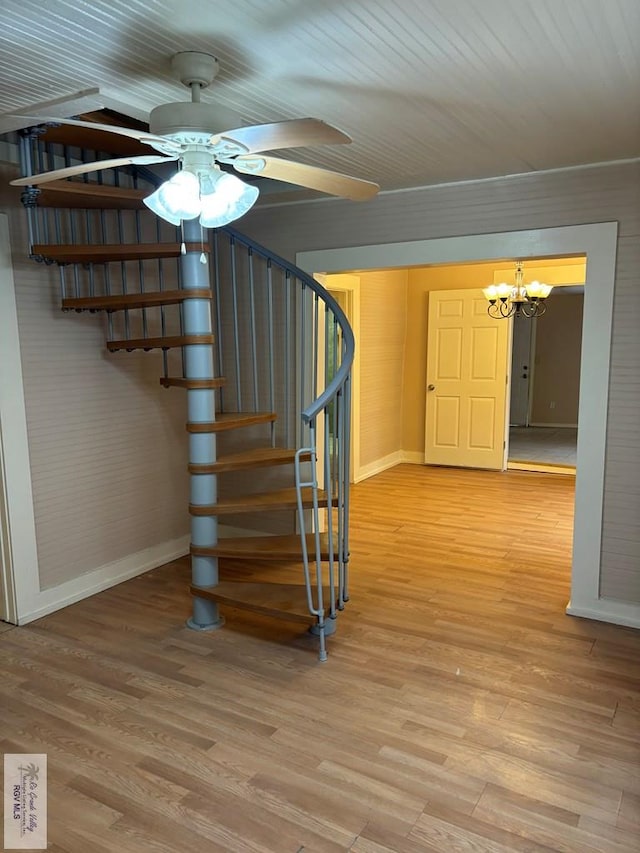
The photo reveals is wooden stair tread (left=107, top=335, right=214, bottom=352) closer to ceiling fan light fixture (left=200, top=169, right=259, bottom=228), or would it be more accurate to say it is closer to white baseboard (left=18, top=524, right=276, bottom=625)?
ceiling fan light fixture (left=200, top=169, right=259, bottom=228)

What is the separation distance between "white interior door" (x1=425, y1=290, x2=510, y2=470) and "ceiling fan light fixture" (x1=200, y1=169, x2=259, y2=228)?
5093 millimetres

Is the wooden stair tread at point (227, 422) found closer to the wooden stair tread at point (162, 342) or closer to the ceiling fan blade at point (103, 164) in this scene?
the wooden stair tread at point (162, 342)

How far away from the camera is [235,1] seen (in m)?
1.65

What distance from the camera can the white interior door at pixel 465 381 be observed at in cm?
677

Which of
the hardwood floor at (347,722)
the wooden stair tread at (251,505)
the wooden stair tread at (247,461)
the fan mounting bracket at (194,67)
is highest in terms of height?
the fan mounting bracket at (194,67)

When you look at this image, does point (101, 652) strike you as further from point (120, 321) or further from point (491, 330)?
point (491, 330)

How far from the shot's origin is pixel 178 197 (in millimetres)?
1987

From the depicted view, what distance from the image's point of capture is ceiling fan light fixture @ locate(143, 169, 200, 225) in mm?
1933

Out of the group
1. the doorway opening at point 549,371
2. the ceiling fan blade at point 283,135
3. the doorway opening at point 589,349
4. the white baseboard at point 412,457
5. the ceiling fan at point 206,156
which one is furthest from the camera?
the doorway opening at point 549,371

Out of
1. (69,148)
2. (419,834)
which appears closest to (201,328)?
(69,148)

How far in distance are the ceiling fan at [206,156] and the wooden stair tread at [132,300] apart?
0.87m

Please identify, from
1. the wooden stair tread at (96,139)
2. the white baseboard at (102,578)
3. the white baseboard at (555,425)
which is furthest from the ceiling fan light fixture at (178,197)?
the white baseboard at (555,425)

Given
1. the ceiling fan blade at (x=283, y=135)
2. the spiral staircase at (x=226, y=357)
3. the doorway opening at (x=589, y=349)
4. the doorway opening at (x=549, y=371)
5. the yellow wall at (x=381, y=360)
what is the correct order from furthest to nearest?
the doorway opening at (x=549, y=371) → the yellow wall at (x=381, y=360) → the doorway opening at (x=589, y=349) → the spiral staircase at (x=226, y=357) → the ceiling fan blade at (x=283, y=135)

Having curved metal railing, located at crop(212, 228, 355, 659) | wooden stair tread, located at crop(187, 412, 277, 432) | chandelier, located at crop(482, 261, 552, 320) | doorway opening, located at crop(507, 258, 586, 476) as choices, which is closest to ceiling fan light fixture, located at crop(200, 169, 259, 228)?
wooden stair tread, located at crop(187, 412, 277, 432)
